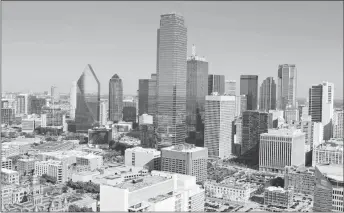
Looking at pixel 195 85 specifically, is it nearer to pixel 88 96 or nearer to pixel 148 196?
pixel 88 96

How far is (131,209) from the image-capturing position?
362cm

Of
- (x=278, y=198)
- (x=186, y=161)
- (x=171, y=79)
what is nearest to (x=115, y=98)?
(x=171, y=79)

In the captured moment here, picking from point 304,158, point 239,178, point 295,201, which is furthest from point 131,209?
point 304,158

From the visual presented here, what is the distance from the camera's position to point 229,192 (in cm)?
615

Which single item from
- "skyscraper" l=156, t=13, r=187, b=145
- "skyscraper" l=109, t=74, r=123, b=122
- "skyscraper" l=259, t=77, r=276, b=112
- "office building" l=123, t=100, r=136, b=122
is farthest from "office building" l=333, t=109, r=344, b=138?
"skyscraper" l=109, t=74, r=123, b=122

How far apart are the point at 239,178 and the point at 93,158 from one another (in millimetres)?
2854

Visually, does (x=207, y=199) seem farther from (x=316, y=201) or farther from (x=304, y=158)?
(x=304, y=158)

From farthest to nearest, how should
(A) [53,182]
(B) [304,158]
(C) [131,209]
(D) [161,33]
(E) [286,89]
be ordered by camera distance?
(E) [286,89] < (D) [161,33] < (B) [304,158] < (A) [53,182] < (C) [131,209]

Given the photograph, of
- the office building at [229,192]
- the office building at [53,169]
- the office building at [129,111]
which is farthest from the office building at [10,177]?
the office building at [129,111]

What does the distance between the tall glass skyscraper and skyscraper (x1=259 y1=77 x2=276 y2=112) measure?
596cm

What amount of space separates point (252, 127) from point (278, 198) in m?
4.51

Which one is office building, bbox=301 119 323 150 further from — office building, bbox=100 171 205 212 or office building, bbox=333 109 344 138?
office building, bbox=100 171 205 212

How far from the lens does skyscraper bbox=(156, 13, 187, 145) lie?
32.0ft

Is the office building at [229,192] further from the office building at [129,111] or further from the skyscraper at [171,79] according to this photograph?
the office building at [129,111]
